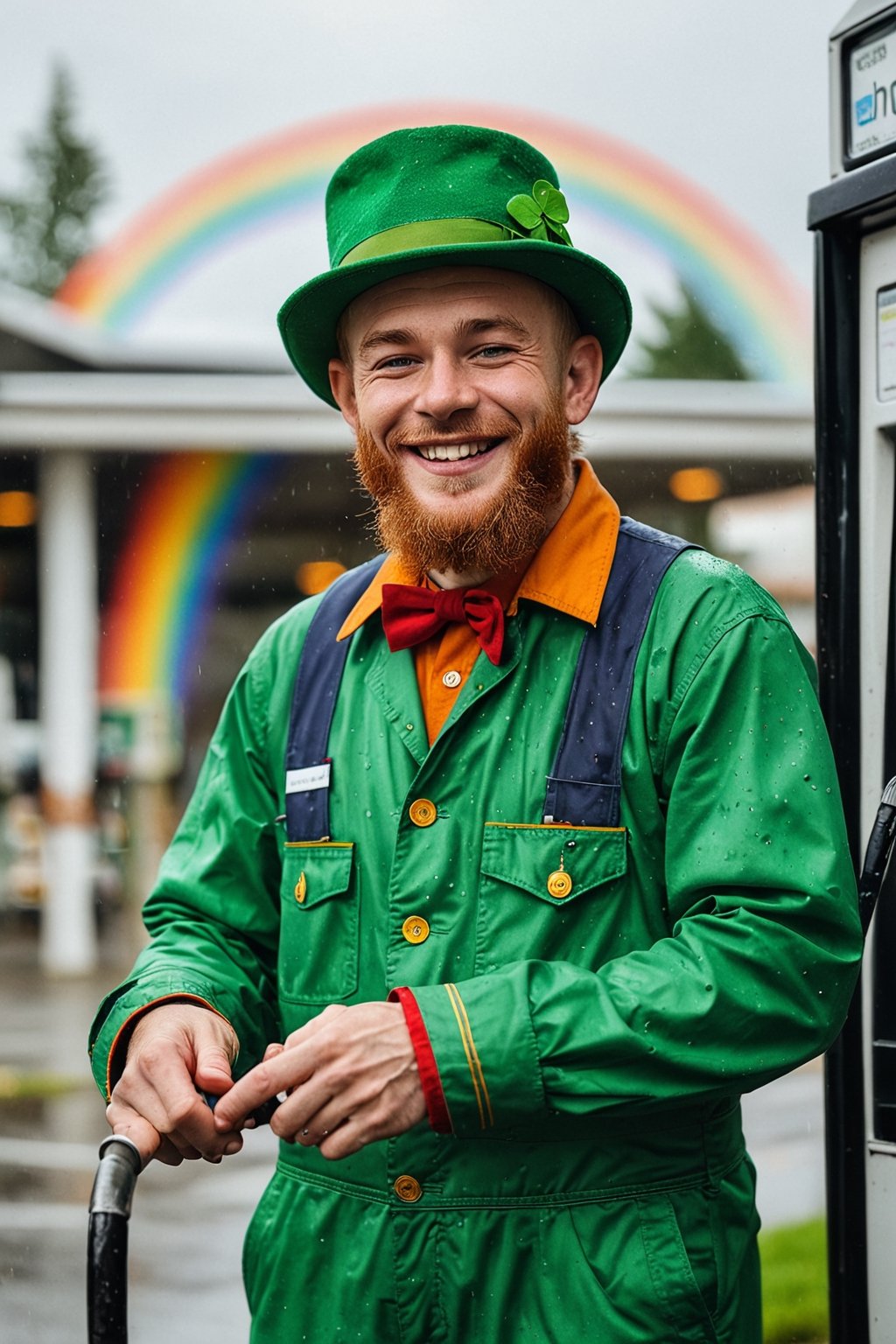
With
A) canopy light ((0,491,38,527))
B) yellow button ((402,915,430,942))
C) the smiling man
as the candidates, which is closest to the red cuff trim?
the smiling man

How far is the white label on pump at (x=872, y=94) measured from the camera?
2177 millimetres

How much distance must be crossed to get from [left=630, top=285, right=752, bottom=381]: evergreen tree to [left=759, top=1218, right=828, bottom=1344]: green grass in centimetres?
1850

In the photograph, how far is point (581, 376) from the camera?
7.09ft

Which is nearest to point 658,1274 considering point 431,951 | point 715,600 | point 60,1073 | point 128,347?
point 431,951

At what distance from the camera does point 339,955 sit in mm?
1954

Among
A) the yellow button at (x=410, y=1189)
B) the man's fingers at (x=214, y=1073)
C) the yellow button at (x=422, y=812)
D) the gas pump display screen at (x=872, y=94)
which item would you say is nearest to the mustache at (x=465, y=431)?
the yellow button at (x=422, y=812)

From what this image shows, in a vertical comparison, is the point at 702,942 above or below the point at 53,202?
below

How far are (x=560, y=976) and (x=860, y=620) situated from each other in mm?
925

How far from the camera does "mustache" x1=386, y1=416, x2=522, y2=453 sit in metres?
1.99

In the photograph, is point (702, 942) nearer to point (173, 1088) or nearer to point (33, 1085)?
point (173, 1088)

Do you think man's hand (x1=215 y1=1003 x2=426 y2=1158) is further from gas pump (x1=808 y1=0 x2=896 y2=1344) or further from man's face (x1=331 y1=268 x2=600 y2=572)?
gas pump (x1=808 y1=0 x2=896 y2=1344)

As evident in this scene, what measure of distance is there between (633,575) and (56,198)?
34.8 meters

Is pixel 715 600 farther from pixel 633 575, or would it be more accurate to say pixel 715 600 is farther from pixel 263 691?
pixel 263 691

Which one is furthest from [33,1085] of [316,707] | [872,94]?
[872,94]
